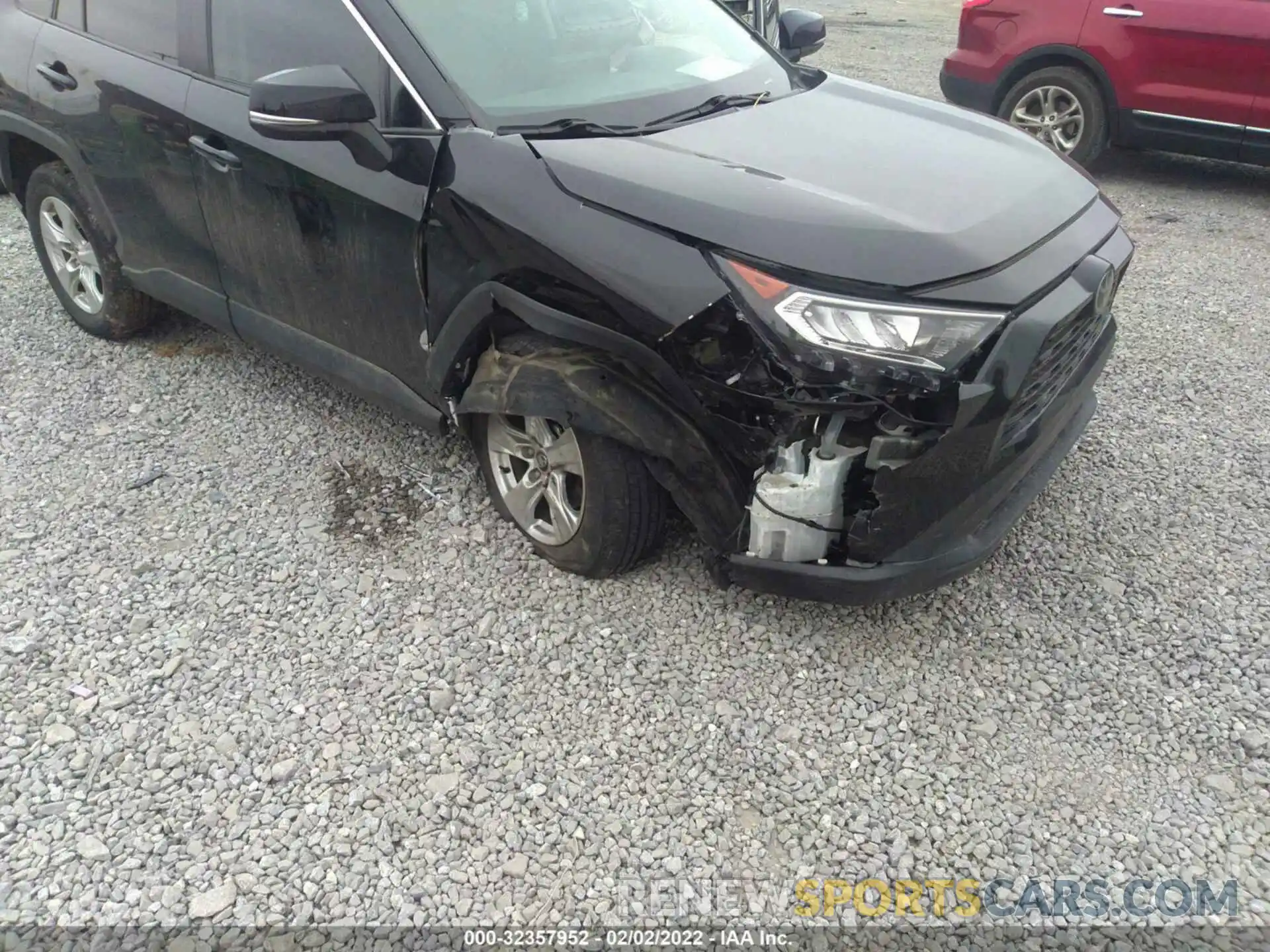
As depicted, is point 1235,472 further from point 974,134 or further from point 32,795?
point 32,795

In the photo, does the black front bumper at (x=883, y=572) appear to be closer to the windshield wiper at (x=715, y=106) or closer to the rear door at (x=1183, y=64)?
the windshield wiper at (x=715, y=106)

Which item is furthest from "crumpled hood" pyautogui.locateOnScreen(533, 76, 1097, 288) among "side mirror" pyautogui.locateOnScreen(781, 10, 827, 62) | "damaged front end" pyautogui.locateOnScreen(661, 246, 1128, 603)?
"side mirror" pyautogui.locateOnScreen(781, 10, 827, 62)

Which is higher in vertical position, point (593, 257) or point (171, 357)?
point (593, 257)

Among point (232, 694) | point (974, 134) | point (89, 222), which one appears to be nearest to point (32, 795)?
point (232, 694)

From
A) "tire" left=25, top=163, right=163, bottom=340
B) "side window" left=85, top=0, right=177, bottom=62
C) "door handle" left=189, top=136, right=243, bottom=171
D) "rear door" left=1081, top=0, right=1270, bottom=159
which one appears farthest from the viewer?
"rear door" left=1081, top=0, right=1270, bottom=159

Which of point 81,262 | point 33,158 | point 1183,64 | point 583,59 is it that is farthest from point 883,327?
point 1183,64

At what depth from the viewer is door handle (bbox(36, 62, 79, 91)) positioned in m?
3.79

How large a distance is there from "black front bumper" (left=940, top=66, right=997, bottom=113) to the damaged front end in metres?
5.08

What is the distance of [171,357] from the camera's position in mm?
4391

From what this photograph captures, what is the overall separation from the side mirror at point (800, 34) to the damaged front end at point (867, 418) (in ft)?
7.40

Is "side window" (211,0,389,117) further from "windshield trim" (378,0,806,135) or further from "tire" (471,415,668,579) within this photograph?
"tire" (471,415,668,579)

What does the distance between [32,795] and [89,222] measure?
272cm

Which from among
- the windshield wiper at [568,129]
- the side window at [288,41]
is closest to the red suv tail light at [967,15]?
the windshield wiper at [568,129]

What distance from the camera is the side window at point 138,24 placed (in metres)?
3.46
